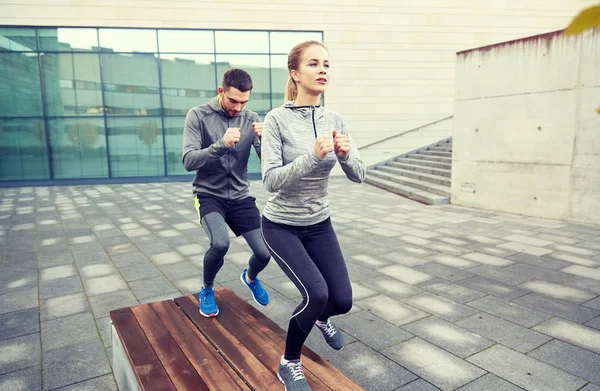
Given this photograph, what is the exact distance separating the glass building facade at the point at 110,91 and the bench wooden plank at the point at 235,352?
13.9m

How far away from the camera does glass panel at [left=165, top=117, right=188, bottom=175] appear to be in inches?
639

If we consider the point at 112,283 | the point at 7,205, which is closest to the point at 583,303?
the point at 112,283

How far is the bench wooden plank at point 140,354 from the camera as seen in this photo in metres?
2.26

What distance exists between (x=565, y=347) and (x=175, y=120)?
598 inches

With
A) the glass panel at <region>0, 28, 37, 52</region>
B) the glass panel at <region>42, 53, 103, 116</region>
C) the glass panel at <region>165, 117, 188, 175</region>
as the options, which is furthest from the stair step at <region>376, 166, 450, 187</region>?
the glass panel at <region>0, 28, 37, 52</region>

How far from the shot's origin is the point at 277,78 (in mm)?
16547

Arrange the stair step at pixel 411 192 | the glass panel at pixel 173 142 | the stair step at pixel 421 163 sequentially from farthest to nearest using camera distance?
the glass panel at pixel 173 142, the stair step at pixel 421 163, the stair step at pixel 411 192

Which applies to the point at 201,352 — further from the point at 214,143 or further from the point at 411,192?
the point at 411,192

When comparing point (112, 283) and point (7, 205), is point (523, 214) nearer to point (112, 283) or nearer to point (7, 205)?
point (112, 283)

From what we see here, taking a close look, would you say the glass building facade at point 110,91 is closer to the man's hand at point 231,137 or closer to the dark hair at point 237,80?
the dark hair at point 237,80

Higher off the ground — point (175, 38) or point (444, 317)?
point (175, 38)

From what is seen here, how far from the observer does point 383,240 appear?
22.0 ft

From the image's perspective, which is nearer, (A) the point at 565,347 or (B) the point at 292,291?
(A) the point at 565,347

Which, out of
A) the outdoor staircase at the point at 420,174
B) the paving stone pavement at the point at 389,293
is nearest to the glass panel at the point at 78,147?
the paving stone pavement at the point at 389,293
